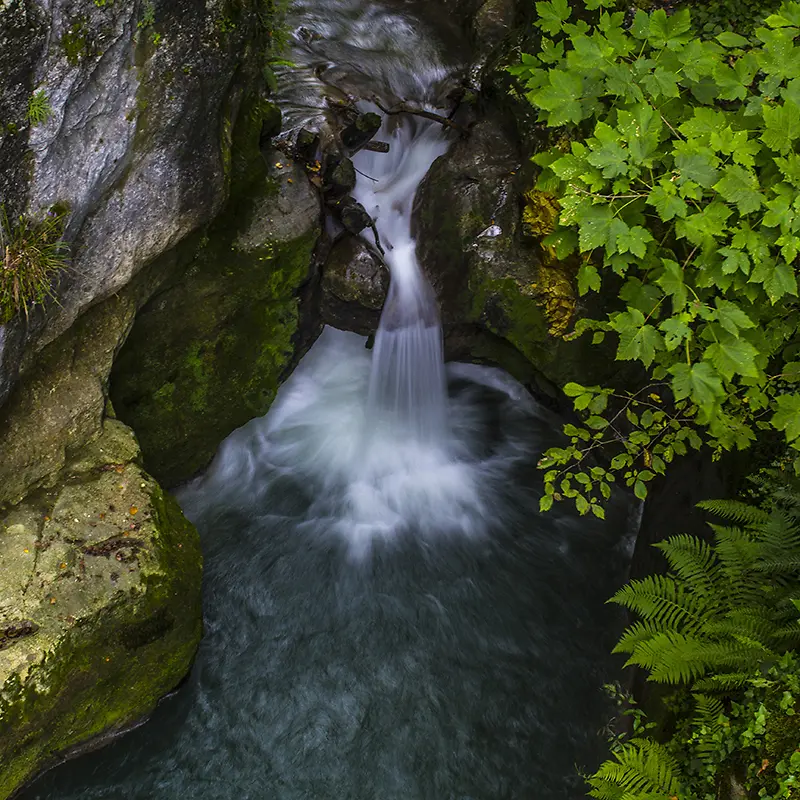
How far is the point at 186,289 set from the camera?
5316 mm

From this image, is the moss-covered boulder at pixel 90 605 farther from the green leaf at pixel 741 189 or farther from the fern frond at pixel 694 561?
the green leaf at pixel 741 189

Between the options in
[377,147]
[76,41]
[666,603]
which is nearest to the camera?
[76,41]

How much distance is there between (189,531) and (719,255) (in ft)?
13.0

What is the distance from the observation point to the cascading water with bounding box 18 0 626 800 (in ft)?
16.4

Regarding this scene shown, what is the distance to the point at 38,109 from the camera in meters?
3.74

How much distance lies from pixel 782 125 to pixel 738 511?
8.25ft

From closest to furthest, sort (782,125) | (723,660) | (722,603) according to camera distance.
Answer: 1. (782,125)
2. (723,660)
3. (722,603)

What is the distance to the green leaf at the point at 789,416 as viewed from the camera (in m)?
3.45

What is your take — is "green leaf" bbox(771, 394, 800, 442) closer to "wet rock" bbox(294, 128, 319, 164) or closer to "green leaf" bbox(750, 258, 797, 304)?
"green leaf" bbox(750, 258, 797, 304)

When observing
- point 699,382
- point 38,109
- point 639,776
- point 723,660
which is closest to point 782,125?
point 699,382

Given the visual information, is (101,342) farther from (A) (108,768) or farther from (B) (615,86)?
(B) (615,86)

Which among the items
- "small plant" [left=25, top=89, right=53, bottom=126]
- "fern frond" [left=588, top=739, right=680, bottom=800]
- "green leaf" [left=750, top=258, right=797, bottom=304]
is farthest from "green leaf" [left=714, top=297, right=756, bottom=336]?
"small plant" [left=25, top=89, right=53, bottom=126]

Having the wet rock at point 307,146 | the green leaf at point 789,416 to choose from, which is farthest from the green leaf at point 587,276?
the wet rock at point 307,146

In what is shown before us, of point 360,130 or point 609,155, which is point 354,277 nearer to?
point 360,130
